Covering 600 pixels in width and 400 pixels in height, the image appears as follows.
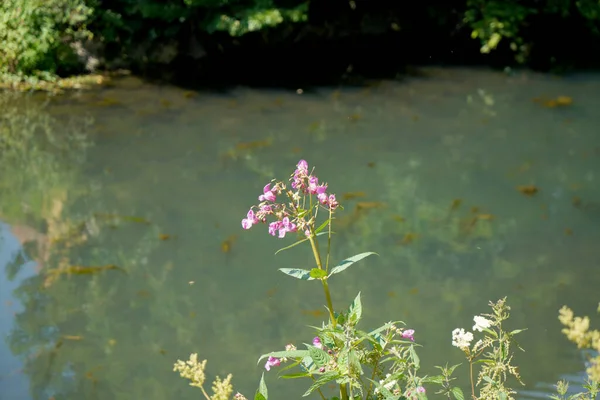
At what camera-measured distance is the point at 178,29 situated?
924 cm

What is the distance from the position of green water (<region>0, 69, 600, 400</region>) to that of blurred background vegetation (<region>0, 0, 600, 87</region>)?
0.73 metres

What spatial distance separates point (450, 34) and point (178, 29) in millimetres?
3460

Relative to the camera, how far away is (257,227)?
5.66 metres

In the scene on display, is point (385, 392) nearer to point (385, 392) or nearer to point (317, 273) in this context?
point (385, 392)

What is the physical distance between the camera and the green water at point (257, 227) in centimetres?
436

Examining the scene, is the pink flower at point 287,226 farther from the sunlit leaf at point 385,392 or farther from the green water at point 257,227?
the green water at point 257,227

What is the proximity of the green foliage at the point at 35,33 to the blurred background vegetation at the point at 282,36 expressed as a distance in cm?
1

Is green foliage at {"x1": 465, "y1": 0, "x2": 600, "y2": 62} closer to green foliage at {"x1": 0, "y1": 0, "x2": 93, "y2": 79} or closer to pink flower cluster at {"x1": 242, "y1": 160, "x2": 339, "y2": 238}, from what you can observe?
green foliage at {"x1": 0, "y1": 0, "x2": 93, "y2": 79}

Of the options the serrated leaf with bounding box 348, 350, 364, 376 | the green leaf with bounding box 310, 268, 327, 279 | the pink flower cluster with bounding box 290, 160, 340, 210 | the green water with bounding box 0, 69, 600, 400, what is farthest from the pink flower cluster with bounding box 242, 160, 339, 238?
the green water with bounding box 0, 69, 600, 400

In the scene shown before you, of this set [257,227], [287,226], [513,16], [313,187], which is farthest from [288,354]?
[513,16]

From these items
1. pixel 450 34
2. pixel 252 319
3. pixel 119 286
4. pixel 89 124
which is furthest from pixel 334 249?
pixel 450 34

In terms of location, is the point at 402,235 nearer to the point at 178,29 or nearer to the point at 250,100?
the point at 250,100

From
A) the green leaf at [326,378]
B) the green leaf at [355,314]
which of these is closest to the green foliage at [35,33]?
the green leaf at [355,314]

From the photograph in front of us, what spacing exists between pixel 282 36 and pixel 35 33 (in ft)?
9.02
